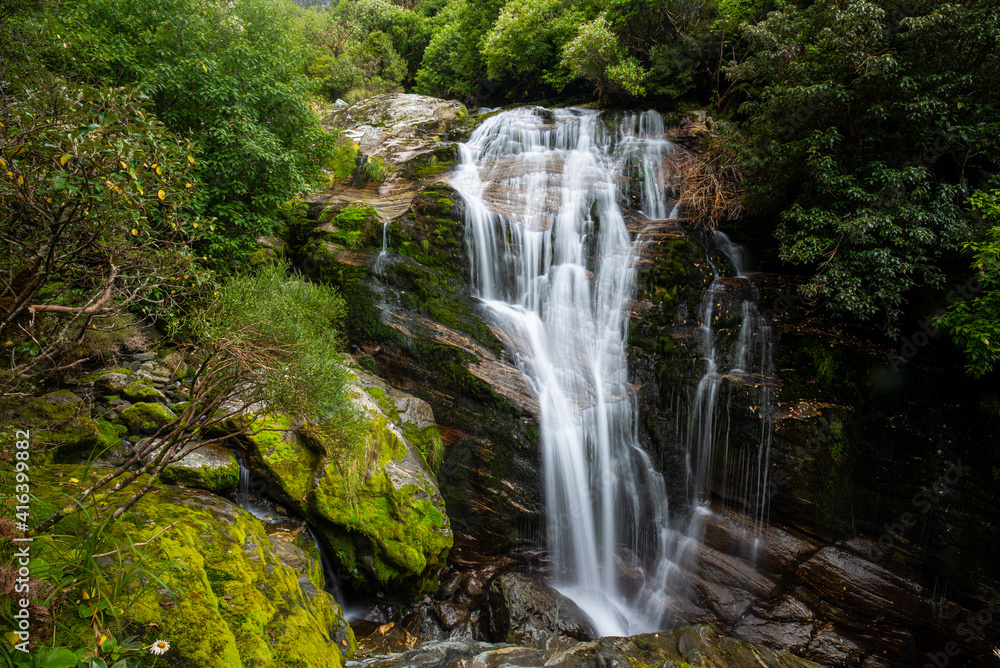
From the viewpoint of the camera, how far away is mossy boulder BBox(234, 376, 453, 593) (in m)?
6.01

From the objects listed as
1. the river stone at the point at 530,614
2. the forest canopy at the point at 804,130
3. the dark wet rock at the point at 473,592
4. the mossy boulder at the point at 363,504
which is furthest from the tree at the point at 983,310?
the mossy boulder at the point at 363,504

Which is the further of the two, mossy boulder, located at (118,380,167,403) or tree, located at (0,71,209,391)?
mossy boulder, located at (118,380,167,403)

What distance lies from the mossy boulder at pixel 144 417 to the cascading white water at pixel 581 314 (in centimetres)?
575

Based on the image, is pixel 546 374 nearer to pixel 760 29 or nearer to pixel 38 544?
pixel 38 544

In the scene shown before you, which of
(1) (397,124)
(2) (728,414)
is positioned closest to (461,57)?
(1) (397,124)

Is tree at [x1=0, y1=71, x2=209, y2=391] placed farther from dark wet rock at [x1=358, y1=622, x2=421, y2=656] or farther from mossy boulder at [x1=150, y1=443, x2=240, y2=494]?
dark wet rock at [x1=358, y1=622, x2=421, y2=656]

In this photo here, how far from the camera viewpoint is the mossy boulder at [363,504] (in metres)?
6.01

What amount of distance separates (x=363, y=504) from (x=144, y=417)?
3.06 metres

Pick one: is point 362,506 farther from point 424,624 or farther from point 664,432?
point 664,432

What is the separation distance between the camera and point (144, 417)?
5.40 m

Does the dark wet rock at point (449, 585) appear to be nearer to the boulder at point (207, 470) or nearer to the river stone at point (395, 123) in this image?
the boulder at point (207, 470)

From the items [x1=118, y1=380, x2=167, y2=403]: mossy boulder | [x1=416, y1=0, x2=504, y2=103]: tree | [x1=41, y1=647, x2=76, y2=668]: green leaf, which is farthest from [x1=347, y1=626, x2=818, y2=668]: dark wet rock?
[x1=416, y1=0, x2=504, y2=103]: tree

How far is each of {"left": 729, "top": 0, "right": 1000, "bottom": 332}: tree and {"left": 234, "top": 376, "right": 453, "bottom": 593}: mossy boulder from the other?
7782mm

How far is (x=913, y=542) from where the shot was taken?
684cm
